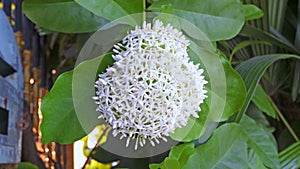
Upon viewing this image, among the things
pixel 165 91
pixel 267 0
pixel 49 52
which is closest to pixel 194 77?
pixel 165 91

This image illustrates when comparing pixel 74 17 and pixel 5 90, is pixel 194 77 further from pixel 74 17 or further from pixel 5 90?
pixel 5 90

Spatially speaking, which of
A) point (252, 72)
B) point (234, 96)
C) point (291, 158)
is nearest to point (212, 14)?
point (234, 96)

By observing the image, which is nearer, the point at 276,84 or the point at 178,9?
the point at 178,9

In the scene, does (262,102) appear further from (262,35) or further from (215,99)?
(215,99)

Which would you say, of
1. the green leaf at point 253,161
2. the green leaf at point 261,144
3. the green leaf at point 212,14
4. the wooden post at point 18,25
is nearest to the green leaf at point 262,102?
the green leaf at point 261,144

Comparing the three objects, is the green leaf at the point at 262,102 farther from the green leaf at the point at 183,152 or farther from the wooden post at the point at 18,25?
the wooden post at the point at 18,25
